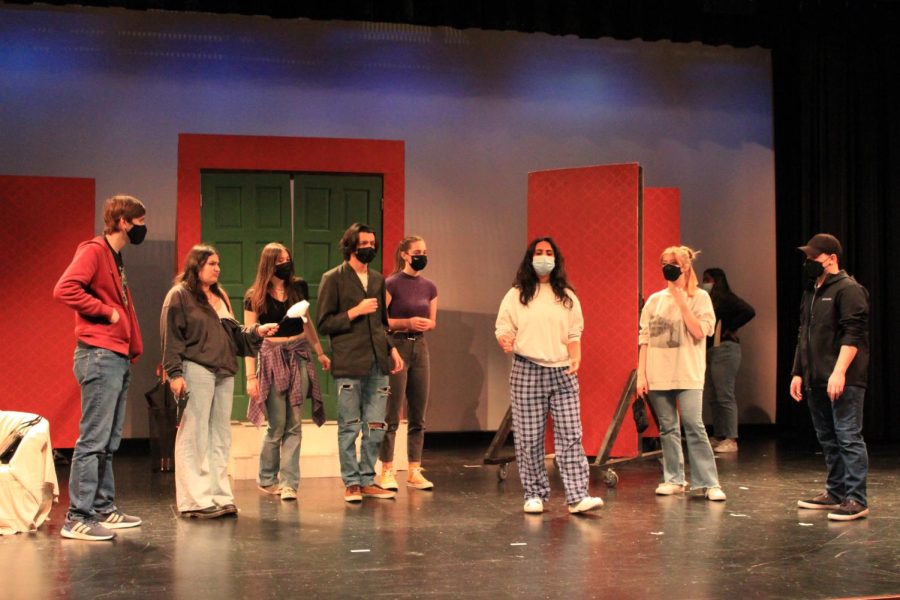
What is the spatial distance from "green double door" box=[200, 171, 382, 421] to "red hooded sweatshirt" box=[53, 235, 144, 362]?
2915 millimetres

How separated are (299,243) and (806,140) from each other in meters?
4.34

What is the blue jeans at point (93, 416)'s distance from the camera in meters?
4.72

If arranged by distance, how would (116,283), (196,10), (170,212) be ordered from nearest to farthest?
(116,283)
(196,10)
(170,212)

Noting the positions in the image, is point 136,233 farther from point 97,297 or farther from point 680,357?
point 680,357

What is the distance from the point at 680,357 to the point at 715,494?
0.78 m

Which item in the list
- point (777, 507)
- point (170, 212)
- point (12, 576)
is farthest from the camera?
point (170, 212)

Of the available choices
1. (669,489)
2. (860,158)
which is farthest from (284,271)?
(860,158)

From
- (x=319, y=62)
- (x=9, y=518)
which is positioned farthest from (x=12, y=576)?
(x=319, y=62)

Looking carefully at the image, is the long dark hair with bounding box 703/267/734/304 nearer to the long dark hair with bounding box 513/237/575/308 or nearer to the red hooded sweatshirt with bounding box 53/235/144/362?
the long dark hair with bounding box 513/237/575/308

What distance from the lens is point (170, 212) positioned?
8.41 m

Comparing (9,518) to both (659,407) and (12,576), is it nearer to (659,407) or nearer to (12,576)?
(12,576)

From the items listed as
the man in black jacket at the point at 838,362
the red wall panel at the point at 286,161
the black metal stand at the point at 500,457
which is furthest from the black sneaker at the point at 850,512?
the red wall panel at the point at 286,161

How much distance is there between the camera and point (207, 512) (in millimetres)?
5324

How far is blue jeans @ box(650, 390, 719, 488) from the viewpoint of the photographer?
5.82 metres
